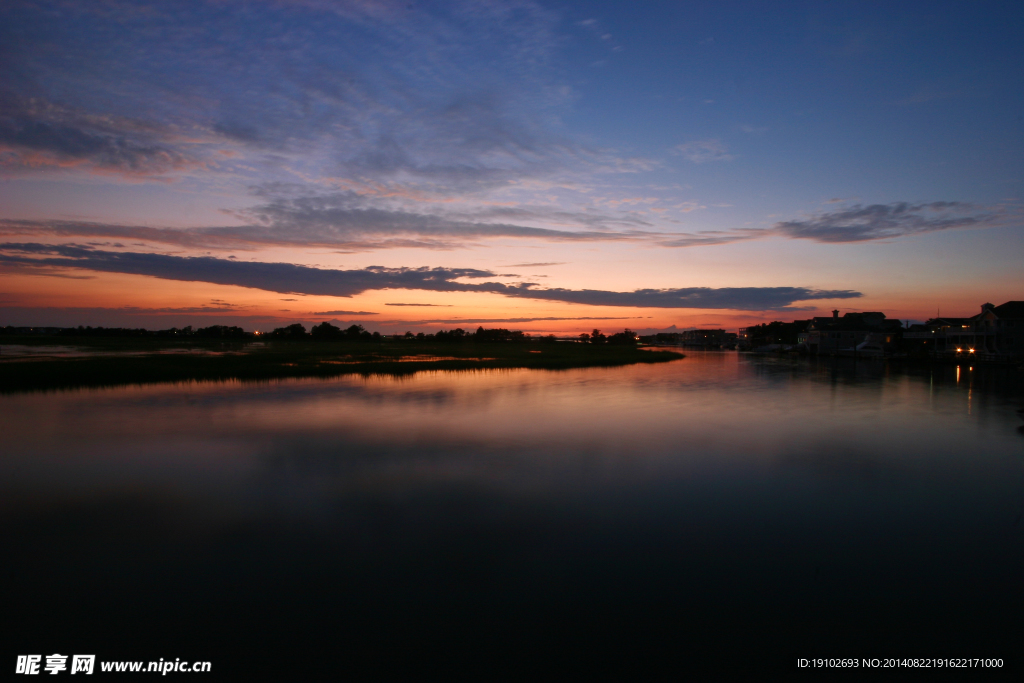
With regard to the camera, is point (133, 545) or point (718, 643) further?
point (133, 545)

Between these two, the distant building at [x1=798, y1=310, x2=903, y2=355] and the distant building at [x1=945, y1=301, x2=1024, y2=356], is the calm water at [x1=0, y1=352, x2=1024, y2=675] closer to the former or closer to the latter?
the distant building at [x1=945, y1=301, x2=1024, y2=356]

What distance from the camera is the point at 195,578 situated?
25.4 ft

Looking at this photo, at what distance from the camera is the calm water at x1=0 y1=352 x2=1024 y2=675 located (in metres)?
6.32

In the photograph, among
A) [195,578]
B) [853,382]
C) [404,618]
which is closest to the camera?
[404,618]

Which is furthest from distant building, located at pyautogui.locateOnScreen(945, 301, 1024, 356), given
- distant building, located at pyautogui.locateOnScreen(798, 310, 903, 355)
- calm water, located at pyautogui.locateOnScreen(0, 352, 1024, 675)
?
calm water, located at pyautogui.locateOnScreen(0, 352, 1024, 675)

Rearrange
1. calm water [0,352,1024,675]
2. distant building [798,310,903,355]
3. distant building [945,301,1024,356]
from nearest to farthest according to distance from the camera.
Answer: calm water [0,352,1024,675] < distant building [945,301,1024,356] < distant building [798,310,903,355]

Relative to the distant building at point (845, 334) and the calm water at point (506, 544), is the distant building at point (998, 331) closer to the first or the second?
the distant building at point (845, 334)

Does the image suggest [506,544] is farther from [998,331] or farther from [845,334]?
[845,334]

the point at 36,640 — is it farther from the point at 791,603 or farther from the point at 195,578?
the point at 791,603

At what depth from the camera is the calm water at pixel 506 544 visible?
20.7 ft

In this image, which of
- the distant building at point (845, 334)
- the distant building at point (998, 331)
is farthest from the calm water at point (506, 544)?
the distant building at point (845, 334)

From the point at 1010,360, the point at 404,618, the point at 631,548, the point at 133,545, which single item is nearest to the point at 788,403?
the point at 631,548

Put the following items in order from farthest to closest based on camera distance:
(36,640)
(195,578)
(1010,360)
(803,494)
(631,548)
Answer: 1. (1010,360)
2. (803,494)
3. (631,548)
4. (195,578)
5. (36,640)

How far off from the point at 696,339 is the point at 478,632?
662 ft
